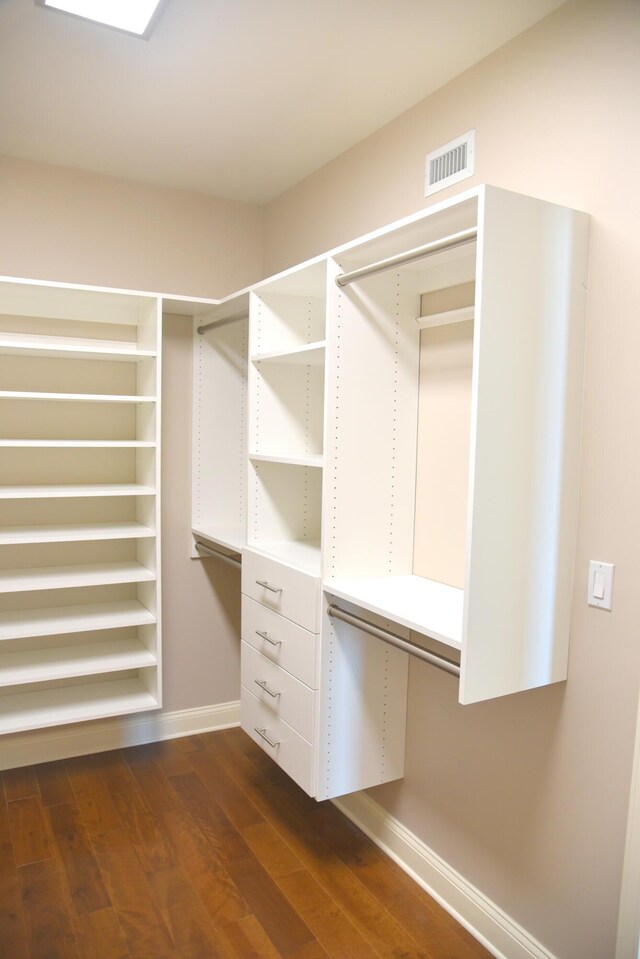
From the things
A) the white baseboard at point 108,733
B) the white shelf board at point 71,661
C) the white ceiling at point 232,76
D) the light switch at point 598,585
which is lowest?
the white baseboard at point 108,733

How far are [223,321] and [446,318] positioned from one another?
130 cm

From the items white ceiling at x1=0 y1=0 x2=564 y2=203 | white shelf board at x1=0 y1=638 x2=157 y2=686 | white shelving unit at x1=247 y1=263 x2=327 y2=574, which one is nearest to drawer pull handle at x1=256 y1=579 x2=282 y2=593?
white shelving unit at x1=247 y1=263 x2=327 y2=574

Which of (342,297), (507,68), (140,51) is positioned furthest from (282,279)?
(507,68)

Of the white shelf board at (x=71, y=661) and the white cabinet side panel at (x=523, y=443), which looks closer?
the white cabinet side panel at (x=523, y=443)

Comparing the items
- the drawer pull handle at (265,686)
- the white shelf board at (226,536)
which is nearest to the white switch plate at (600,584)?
Result: the drawer pull handle at (265,686)

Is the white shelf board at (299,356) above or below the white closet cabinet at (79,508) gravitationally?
above

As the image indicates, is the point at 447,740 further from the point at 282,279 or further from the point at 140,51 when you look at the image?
the point at 140,51

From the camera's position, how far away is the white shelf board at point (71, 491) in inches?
103

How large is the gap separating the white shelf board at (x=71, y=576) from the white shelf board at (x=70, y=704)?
20.0 inches

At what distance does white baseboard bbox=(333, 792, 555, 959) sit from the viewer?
6.16 feet

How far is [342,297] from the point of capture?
2049mm

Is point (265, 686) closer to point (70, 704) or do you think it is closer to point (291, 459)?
point (291, 459)

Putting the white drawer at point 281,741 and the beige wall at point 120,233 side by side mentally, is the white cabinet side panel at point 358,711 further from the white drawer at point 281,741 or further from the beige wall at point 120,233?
the beige wall at point 120,233

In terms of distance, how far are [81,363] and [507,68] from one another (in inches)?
82.4
